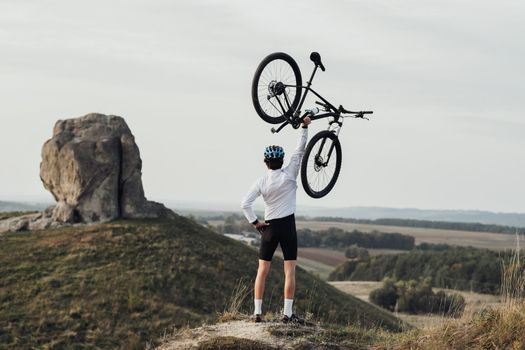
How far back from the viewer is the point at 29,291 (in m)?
31.6

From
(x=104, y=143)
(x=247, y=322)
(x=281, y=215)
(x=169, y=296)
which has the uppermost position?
(x=104, y=143)

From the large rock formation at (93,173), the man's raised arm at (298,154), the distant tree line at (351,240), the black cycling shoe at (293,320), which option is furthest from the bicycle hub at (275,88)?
the distant tree line at (351,240)

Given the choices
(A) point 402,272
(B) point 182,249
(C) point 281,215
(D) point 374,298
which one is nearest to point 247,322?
(C) point 281,215

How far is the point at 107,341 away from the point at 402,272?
3082 inches

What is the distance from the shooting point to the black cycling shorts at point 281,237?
1122cm

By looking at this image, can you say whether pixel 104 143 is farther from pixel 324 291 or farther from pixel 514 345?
pixel 514 345

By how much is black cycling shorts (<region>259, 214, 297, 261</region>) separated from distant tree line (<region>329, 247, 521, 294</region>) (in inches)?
2998

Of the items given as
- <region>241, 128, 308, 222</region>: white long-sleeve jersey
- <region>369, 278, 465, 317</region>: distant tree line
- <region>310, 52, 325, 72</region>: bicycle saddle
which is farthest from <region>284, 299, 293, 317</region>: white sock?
<region>369, 278, 465, 317</region>: distant tree line

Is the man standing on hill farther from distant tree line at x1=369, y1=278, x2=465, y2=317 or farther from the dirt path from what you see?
distant tree line at x1=369, y1=278, x2=465, y2=317

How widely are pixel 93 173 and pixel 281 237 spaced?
30023 mm

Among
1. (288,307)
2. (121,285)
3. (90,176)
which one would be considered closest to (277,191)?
(288,307)

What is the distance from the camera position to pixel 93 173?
129ft

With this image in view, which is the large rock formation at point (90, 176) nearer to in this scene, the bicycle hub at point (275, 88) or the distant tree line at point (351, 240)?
the bicycle hub at point (275, 88)

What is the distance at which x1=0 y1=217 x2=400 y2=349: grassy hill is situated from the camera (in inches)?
1105
